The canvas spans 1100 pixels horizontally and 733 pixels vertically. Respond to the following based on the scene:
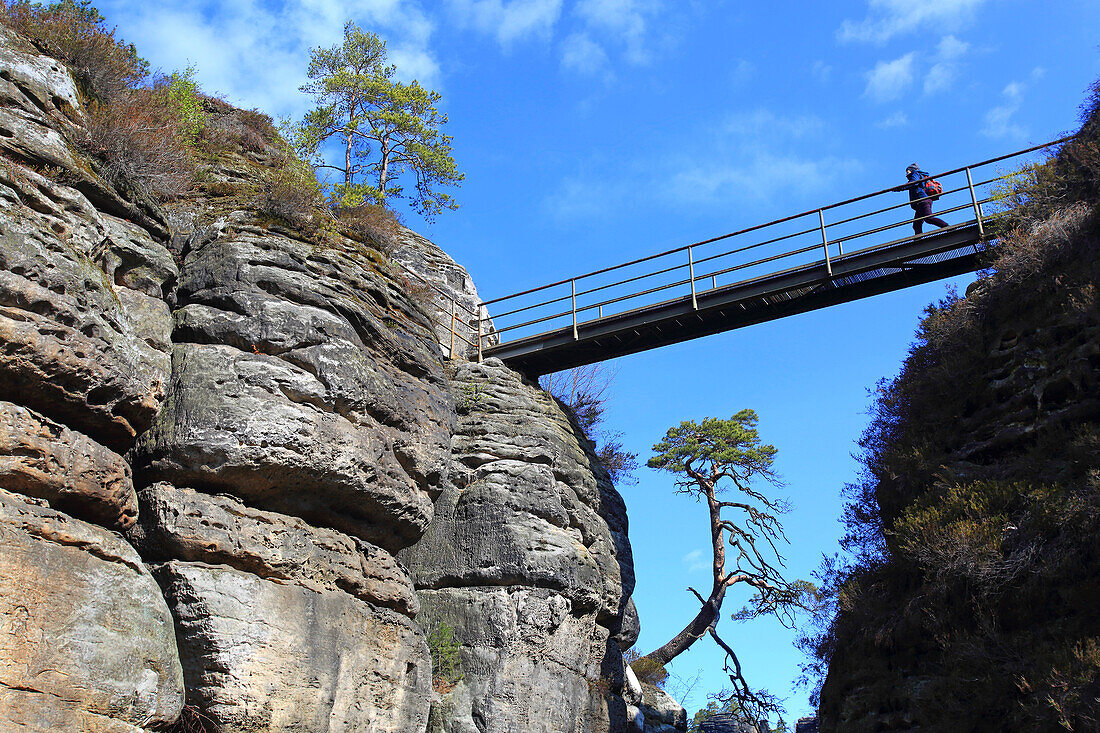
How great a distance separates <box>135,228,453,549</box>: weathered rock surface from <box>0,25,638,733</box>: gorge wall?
0.03 meters

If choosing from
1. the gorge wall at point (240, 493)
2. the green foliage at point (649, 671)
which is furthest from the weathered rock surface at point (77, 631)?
the green foliage at point (649, 671)

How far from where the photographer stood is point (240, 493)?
10.3m

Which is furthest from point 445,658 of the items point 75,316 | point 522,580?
point 75,316

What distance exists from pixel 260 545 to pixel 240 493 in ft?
2.43

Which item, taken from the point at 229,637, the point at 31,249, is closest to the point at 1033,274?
the point at 229,637

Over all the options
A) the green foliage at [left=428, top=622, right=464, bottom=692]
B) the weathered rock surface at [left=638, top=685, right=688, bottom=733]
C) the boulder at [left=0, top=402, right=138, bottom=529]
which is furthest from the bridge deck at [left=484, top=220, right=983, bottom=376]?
the boulder at [left=0, top=402, right=138, bottom=529]

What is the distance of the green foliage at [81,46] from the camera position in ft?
37.0

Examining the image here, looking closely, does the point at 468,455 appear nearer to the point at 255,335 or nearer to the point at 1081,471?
the point at 255,335

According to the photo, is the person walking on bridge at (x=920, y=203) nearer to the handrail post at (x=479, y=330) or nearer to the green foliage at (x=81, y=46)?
the handrail post at (x=479, y=330)

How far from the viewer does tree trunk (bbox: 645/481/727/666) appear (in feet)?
75.7

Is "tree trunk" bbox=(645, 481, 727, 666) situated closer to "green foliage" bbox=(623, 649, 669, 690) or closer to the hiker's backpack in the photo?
"green foliage" bbox=(623, 649, 669, 690)

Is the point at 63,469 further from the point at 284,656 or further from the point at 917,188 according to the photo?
the point at 917,188

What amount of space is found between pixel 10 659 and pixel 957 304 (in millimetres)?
14759

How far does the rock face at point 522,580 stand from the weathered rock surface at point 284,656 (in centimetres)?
203
